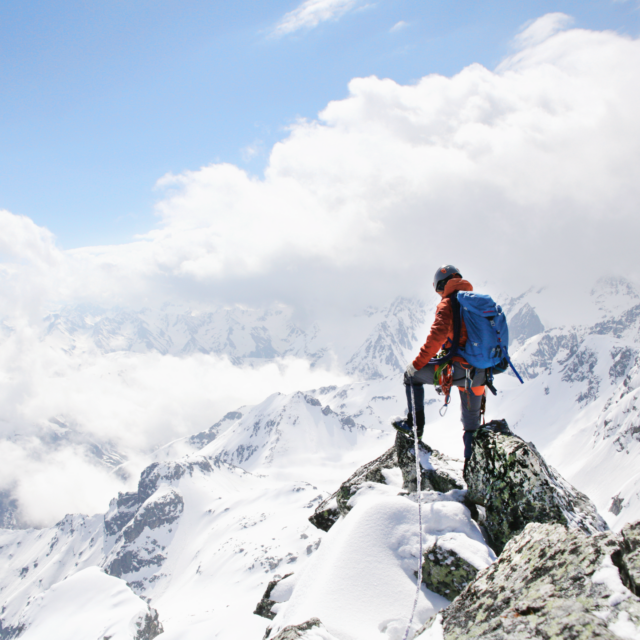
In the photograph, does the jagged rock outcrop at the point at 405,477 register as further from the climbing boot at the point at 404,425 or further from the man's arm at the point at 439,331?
the man's arm at the point at 439,331

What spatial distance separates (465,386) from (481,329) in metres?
1.52

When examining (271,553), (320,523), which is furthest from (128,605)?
(320,523)

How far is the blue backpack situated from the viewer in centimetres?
801

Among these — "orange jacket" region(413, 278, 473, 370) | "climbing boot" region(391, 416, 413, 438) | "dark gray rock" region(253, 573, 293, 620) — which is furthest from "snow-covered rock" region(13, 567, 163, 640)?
"orange jacket" region(413, 278, 473, 370)

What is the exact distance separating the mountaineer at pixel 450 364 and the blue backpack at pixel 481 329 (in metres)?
0.12

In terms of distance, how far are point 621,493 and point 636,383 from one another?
3690 inches

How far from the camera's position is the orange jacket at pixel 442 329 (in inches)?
318

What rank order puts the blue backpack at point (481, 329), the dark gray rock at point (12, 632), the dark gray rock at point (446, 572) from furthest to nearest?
the dark gray rock at point (12, 632) < the blue backpack at point (481, 329) < the dark gray rock at point (446, 572)

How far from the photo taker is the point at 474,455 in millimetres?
8750

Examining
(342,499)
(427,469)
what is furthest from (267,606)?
(427,469)

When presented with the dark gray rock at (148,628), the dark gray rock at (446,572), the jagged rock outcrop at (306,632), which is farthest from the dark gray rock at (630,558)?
the dark gray rock at (148,628)

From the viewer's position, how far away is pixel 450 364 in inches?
348

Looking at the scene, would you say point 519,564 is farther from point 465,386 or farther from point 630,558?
point 465,386

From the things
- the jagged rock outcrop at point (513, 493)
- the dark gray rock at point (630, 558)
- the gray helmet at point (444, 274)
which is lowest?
the jagged rock outcrop at point (513, 493)
